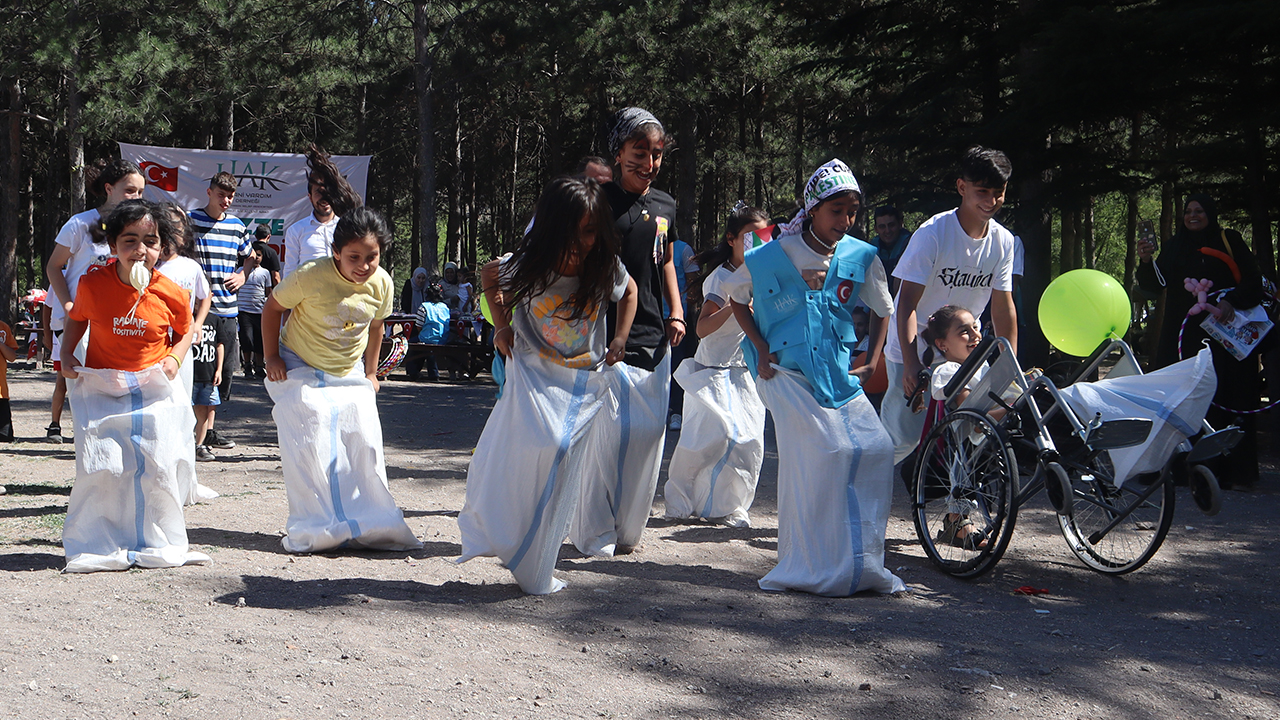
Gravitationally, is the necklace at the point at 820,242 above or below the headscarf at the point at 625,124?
below

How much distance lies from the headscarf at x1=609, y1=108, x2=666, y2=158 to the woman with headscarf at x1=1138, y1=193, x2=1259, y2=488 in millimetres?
4459

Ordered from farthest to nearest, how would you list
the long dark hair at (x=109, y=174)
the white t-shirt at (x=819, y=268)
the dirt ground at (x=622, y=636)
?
the long dark hair at (x=109, y=174) → the white t-shirt at (x=819, y=268) → the dirt ground at (x=622, y=636)

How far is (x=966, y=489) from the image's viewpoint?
194 inches

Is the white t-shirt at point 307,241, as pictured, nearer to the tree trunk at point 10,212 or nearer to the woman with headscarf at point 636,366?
the woman with headscarf at point 636,366

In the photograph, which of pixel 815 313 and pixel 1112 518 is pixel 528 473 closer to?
pixel 815 313

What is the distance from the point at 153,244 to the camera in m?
4.71

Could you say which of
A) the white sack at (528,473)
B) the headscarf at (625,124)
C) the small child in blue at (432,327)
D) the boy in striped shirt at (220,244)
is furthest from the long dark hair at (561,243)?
the small child in blue at (432,327)

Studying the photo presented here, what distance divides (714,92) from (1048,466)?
17215 millimetres

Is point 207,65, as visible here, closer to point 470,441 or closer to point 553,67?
point 553,67

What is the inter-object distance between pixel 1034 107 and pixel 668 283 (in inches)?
249

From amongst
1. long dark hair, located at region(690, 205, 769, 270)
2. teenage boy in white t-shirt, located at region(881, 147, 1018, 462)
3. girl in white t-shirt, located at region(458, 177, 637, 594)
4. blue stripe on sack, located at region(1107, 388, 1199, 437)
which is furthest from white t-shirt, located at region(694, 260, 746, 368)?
blue stripe on sack, located at region(1107, 388, 1199, 437)

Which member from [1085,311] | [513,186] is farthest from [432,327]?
[513,186]

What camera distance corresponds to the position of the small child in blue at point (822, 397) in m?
4.45

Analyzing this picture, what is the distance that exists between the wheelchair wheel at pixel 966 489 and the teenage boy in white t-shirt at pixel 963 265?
8.9 inches
